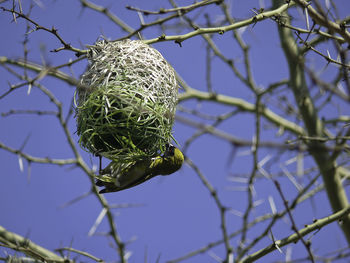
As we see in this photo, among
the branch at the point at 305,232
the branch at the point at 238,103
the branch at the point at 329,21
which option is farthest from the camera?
the branch at the point at 238,103

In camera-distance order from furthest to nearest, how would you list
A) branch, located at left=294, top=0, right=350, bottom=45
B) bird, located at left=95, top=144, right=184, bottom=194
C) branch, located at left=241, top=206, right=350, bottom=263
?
1. bird, located at left=95, top=144, right=184, bottom=194
2. branch, located at left=241, top=206, right=350, bottom=263
3. branch, located at left=294, top=0, right=350, bottom=45

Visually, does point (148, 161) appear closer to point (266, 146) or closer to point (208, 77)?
point (266, 146)

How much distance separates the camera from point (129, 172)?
107 inches

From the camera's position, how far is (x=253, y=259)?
2.58 metres

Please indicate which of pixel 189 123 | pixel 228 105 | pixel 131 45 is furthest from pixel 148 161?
pixel 228 105

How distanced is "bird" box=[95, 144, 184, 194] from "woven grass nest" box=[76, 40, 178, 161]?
7cm

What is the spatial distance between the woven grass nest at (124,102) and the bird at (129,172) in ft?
0.23

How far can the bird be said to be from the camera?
2697 mm

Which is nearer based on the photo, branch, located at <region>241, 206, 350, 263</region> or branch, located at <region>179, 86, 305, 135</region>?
branch, located at <region>241, 206, 350, 263</region>

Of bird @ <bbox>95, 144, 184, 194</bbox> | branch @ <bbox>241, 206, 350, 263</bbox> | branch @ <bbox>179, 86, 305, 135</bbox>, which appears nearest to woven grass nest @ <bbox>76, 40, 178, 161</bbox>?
bird @ <bbox>95, 144, 184, 194</bbox>

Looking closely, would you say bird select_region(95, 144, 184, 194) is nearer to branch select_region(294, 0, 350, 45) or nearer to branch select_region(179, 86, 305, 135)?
branch select_region(294, 0, 350, 45)

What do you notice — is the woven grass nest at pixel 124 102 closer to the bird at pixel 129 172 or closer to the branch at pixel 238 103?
the bird at pixel 129 172

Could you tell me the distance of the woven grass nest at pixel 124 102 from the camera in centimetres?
257

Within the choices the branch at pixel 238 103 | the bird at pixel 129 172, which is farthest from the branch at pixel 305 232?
the branch at pixel 238 103
